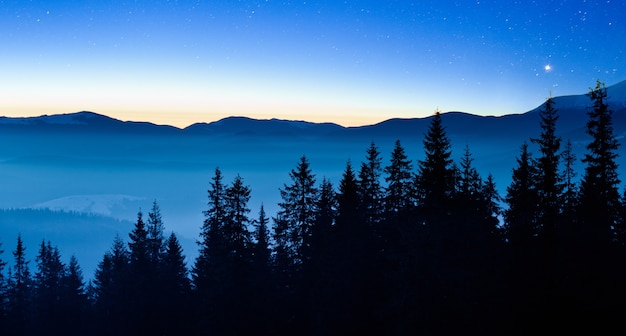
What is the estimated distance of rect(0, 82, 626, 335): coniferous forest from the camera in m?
19.0

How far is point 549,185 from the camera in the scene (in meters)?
23.0

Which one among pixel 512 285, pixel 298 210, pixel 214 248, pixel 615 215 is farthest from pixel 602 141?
pixel 214 248

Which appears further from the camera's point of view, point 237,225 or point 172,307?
point 172,307

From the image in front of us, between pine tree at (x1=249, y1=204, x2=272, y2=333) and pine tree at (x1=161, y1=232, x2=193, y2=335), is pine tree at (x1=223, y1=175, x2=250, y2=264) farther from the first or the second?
pine tree at (x1=161, y1=232, x2=193, y2=335)

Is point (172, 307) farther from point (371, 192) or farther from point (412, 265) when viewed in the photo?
point (412, 265)

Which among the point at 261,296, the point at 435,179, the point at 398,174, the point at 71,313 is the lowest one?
the point at 71,313

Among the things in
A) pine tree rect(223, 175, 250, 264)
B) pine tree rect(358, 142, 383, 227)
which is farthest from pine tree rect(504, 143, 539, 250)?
pine tree rect(223, 175, 250, 264)

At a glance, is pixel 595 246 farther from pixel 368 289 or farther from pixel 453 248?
pixel 368 289

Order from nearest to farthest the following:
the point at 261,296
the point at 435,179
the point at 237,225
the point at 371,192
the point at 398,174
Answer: the point at 435,179, the point at 261,296, the point at 237,225, the point at 398,174, the point at 371,192

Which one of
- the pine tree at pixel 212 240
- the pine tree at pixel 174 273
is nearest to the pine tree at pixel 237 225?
the pine tree at pixel 212 240

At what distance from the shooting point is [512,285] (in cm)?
2102

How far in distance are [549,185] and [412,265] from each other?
914 cm

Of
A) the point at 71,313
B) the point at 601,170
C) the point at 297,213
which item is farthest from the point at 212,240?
the point at 601,170

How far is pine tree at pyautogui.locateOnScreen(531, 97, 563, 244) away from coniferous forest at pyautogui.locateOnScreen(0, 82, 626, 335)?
0.08 m
